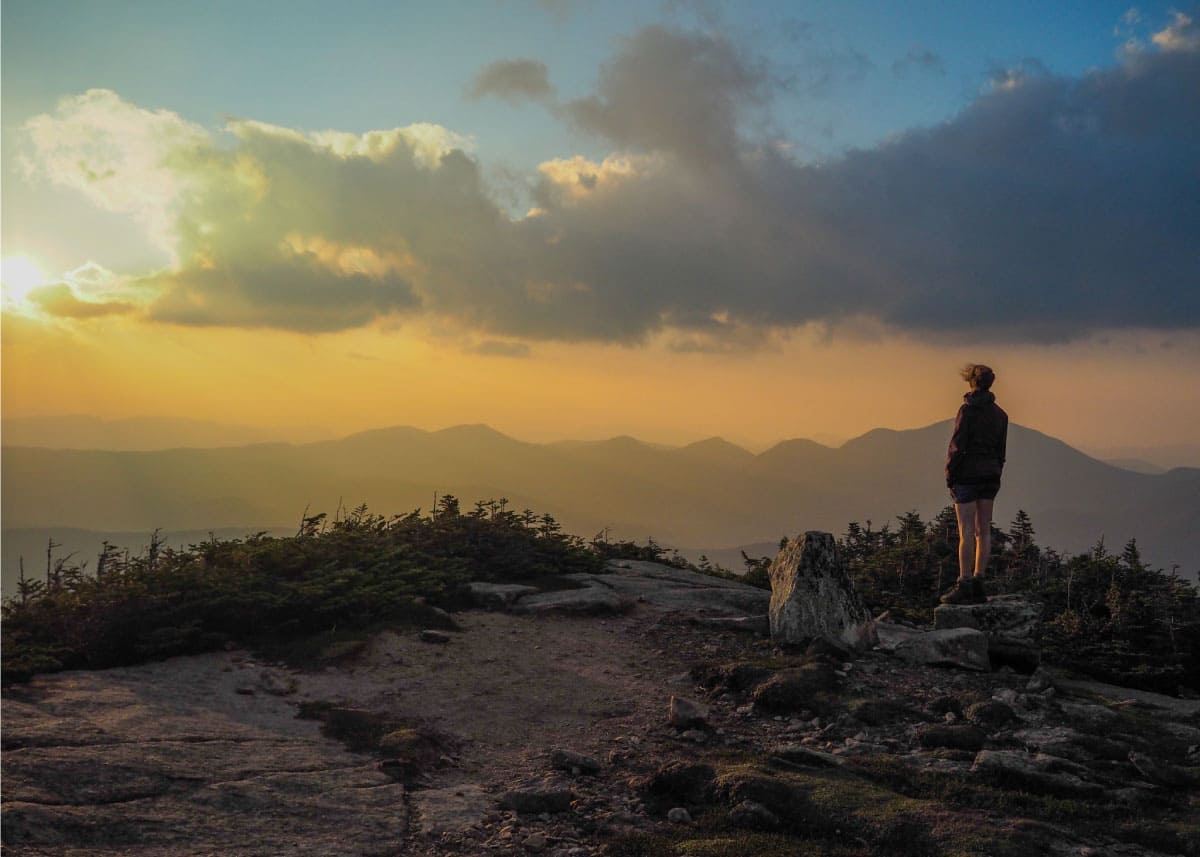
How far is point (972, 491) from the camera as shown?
14.2m

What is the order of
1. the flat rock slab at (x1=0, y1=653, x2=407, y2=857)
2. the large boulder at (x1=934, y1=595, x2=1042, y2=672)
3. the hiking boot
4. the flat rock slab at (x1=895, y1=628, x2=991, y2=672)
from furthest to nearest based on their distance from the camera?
the hiking boot
the large boulder at (x1=934, y1=595, x2=1042, y2=672)
the flat rock slab at (x1=895, y1=628, x2=991, y2=672)
the flat rock slab at (x1=0, y1=653, x2=407, y2=857)

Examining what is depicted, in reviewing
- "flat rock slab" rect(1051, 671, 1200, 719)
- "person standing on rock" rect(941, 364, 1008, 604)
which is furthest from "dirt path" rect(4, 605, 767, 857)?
"flat rock slab" rect(1051, 671, 1200, 719)

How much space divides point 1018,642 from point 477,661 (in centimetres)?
838

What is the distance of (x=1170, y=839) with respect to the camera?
7.01 metres

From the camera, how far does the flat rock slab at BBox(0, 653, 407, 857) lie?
261 inches

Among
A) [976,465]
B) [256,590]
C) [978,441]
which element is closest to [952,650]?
[976,465]

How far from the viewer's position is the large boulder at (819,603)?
13266mm

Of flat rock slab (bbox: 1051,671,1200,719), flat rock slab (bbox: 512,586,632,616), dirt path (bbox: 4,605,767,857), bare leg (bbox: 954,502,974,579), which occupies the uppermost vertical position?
bare leg (bbox: 954,502,974,579)

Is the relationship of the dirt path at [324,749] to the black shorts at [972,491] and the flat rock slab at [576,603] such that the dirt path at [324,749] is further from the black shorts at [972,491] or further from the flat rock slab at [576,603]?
the black shorts at [972,491]

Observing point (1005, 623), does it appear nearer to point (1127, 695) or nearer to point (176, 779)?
point (1127, 695)

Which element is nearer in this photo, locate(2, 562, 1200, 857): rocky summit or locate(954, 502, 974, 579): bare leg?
locate(2, 562, 1200, 857): rocky summit

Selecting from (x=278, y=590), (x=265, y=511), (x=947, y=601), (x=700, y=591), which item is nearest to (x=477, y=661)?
(x=278, y=590)

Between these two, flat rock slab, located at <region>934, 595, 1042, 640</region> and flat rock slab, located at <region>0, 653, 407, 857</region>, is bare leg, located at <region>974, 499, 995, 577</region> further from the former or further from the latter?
flat rock slab, located at <region>0, 653, 407, 857</region>

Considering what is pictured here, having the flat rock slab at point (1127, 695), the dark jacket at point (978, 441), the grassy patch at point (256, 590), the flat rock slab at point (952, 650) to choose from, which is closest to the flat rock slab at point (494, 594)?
the grassy patch at point (256, 590)
